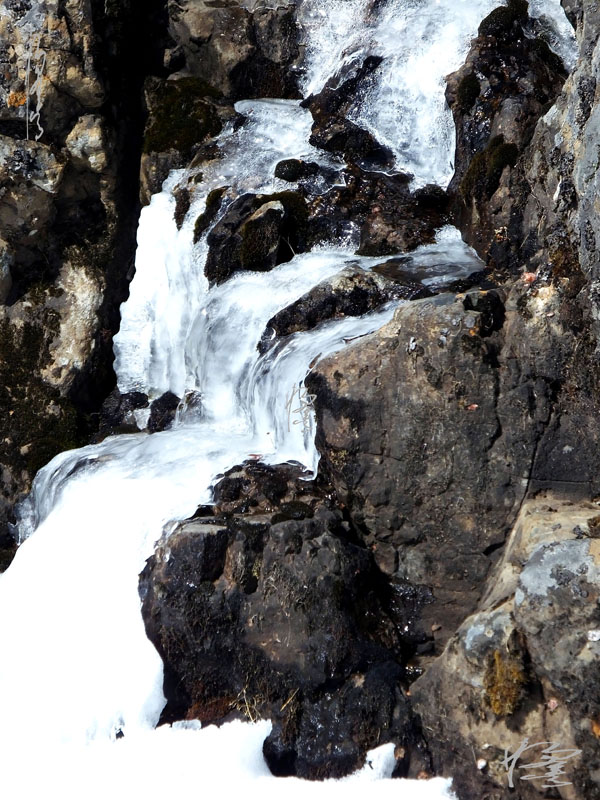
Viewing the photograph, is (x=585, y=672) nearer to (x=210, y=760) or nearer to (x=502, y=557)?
(x=502, y=557)

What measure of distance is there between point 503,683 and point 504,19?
1031 centimetres

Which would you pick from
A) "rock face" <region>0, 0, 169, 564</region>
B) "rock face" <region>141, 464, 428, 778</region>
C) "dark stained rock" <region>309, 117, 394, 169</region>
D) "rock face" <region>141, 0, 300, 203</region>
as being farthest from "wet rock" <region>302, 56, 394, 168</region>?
"rock face" <region>141, 464, 428, 778</region>

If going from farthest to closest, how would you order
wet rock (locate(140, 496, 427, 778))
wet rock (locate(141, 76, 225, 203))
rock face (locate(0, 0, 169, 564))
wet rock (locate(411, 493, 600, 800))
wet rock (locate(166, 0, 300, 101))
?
wet rock (locate(166, 0, 300, 101)) < wet rock (locate(141, 76, 225, 203)) < rock face (locate(0, 0, 169, 564)) < wet rock (locate(140, 496, 427, 778)) < wet rock (locate(411, 493, 600, 800))

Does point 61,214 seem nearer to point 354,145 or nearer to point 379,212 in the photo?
point 354,145

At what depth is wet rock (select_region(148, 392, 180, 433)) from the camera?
12.3m

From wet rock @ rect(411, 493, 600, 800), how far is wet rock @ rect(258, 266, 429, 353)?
3833 millimetres

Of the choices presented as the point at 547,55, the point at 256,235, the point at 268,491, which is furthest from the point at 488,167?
the point at 268,491

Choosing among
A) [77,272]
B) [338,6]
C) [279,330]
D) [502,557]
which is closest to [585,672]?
[502,557]

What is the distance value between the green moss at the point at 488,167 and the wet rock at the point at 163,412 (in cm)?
561

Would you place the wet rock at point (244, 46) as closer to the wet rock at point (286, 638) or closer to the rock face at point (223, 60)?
the rock face at point (223, 60)

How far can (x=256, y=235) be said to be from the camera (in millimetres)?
11695

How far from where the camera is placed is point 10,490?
13.0 meters

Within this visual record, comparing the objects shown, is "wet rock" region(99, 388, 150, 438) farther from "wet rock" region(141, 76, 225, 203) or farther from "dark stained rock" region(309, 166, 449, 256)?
"dark stained rock" region(309, 166, 449, 256)

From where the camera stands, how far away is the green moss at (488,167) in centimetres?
1064
